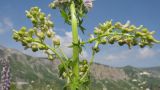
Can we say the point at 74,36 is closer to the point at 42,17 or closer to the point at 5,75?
the point at 42,17

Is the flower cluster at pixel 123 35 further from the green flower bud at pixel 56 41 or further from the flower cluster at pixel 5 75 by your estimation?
the flower cluster at pixel 5 75

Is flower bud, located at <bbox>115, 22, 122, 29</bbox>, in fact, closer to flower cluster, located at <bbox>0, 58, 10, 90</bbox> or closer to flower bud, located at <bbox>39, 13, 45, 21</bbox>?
flower bud, located at <bbox>39, 13, 45, 21</bbox>

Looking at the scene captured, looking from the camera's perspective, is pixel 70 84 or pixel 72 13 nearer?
pixel 70 84

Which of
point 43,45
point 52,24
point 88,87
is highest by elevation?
point 52,24

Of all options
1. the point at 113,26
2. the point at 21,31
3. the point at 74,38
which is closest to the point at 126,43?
the point at 113,26

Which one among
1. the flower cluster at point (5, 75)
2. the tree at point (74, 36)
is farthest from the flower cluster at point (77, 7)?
the flower cluster at point (5, 75)

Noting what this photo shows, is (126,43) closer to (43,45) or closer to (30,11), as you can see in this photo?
(43,45)

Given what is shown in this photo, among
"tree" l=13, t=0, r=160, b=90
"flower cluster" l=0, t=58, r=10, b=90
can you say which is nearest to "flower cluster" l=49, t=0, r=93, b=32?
"tree" l=13, t=0, r=160, b=90

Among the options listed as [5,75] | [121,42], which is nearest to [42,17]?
[121,42]
